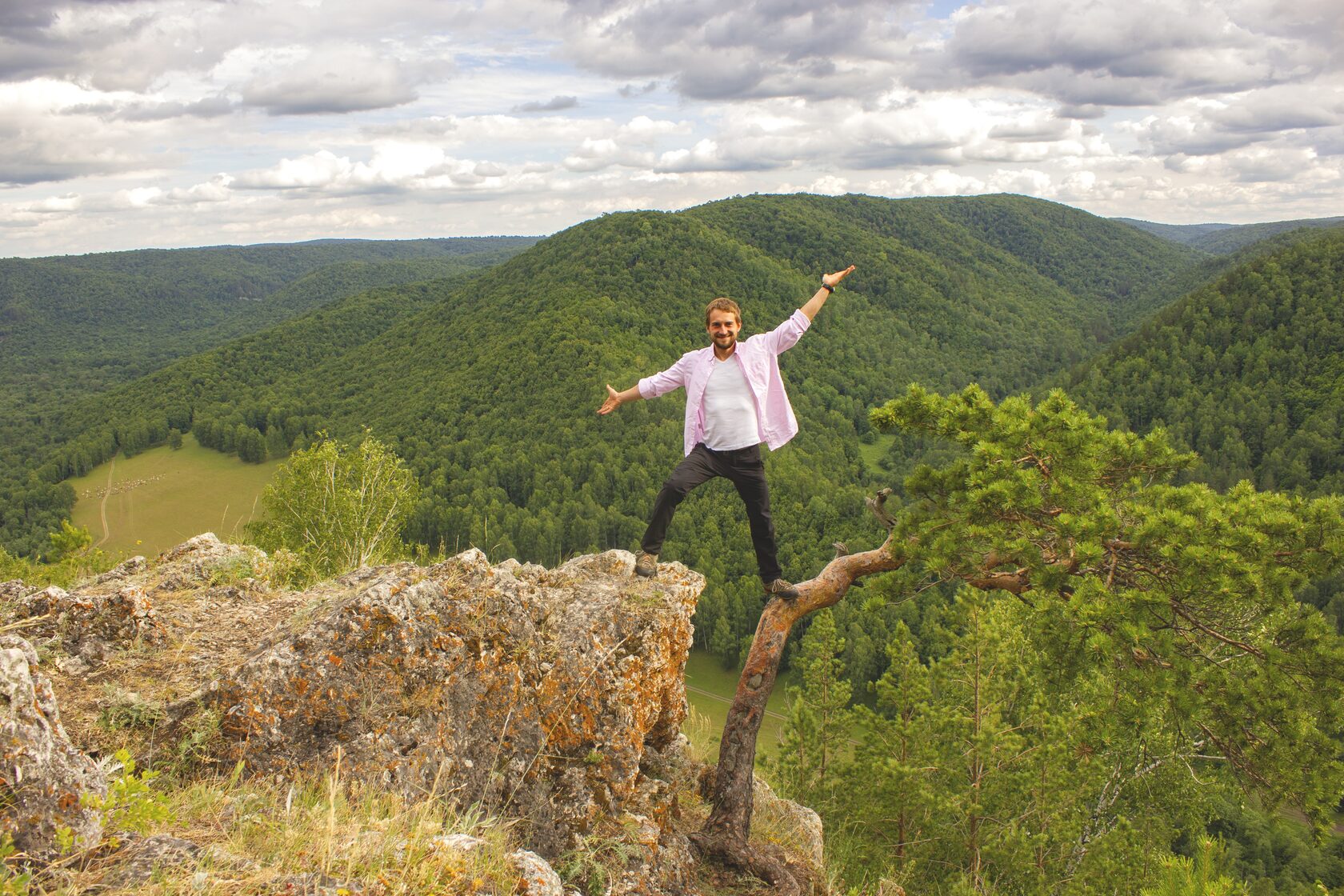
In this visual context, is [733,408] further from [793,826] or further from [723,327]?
[793,826]

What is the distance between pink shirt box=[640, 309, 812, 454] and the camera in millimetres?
6363

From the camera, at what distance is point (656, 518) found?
21.6ft

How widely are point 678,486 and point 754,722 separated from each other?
2.42 meters

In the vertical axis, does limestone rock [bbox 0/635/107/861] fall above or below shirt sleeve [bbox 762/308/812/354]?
below

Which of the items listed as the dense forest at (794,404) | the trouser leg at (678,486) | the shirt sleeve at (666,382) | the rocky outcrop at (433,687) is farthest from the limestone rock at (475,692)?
the dense forest at (794,404)

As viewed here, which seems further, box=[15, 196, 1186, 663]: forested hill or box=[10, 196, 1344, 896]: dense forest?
box=[15, 196, 1186, 663]: forested hill

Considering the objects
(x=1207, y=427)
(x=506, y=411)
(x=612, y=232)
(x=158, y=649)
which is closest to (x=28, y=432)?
(x=506, y=411)

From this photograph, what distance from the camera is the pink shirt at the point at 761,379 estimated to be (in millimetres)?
6363

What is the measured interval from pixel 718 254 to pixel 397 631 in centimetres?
15907

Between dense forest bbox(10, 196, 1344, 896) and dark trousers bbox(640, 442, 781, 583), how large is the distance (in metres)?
1.21

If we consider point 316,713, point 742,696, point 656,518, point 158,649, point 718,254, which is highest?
point 718,254

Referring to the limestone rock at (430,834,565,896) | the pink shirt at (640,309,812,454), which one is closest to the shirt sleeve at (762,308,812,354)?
the pink shirt at (640,309,812,454)

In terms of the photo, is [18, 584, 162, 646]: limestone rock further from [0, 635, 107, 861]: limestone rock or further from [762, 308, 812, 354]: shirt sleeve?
[762, 308, 812, 354]: shirt sleeve

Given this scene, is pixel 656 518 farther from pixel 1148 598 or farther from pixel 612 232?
pixel 612 232
